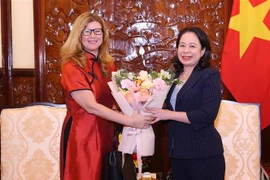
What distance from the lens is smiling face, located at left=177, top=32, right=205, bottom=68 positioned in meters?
2.07

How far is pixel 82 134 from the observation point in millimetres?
2029

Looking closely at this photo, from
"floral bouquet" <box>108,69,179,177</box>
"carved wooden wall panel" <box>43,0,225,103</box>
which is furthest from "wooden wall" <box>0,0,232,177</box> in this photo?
"floral bouquet" <box>108,69,179,177</box>

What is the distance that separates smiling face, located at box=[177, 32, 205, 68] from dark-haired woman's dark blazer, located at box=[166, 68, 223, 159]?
81 mm

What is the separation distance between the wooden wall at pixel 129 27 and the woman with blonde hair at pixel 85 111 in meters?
1.12

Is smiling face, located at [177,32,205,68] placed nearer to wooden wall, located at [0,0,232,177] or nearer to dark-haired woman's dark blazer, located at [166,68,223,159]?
dark-haired woman's dark blazer, located at [166,68,223,159]

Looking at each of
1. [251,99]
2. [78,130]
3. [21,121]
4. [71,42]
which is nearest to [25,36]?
[21,121]

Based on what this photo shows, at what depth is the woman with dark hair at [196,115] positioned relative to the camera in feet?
6.55

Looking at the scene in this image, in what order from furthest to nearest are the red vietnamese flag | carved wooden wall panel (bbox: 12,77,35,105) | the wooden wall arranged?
1. carved wooden wall panel (bbox: 12,77,35,105)
2. the wooden wall
3. the red vietnamese flag

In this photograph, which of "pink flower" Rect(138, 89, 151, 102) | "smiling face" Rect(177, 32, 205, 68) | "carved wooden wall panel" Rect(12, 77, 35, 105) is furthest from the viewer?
"carved wooden wall panel" Rect(12, 77, 35, 105)

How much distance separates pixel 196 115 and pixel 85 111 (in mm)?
612

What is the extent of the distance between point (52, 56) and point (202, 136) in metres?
1.75

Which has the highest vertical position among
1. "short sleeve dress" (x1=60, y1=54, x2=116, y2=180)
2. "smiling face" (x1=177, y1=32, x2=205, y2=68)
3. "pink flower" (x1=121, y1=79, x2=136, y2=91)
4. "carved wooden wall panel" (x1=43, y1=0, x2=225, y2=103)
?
"carved wooden wall panel" (x1=43, y1=0, x2=225, y2=103)

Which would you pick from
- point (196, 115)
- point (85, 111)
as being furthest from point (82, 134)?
point (196, 115)

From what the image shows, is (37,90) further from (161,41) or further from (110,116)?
(110,116)
